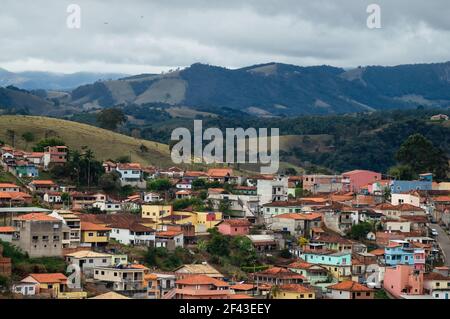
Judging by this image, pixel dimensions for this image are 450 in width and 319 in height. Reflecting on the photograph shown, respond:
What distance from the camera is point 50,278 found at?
2873 cm

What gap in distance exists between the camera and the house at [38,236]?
31969 mm

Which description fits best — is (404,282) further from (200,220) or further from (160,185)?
(160,185)

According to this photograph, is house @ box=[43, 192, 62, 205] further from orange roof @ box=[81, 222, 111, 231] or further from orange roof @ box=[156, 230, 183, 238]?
orange roof @ box=[156, 230, 183, 238]

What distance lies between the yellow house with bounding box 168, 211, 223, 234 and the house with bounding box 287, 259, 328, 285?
555 cm

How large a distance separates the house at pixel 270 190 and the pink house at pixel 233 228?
231 inches

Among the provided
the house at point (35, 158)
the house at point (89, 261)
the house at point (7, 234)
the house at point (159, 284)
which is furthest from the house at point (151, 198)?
the house at point (159, 284)

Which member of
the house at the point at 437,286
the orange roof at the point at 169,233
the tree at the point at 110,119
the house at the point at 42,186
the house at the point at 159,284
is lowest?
the house at the point at 437,286

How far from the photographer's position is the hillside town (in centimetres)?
3053

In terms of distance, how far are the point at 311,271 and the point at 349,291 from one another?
10.1 ft

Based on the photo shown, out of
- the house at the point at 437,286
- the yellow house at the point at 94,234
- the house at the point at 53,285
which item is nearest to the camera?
the house at the point at 53,285

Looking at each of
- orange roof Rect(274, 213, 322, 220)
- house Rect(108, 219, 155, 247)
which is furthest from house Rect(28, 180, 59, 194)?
orange roof Rect(274, 213, 322, 220)

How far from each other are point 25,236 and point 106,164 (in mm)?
19894

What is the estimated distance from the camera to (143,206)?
41.6 m

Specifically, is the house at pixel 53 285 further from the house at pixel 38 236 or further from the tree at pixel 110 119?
the tree at pixel 110 119
